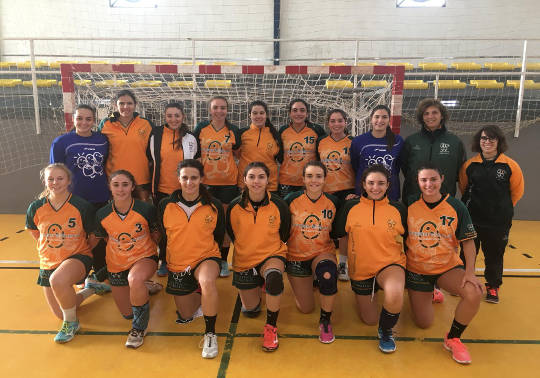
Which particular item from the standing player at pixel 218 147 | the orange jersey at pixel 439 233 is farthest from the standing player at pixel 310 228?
the standing player at pixel 218 147

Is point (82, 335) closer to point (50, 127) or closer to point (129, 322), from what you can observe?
point (129, 322)

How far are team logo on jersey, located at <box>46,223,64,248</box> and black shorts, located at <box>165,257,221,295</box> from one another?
84 centimetres

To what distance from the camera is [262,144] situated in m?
3.39

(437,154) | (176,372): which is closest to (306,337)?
(176,372)

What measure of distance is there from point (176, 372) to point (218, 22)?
903 centimetres

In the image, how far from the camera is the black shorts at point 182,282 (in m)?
2.55

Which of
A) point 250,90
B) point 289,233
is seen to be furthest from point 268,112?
point 250,90

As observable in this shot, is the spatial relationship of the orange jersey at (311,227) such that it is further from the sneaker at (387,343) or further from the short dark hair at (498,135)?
the short dark hair at (498,135)

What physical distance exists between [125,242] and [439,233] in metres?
2.26

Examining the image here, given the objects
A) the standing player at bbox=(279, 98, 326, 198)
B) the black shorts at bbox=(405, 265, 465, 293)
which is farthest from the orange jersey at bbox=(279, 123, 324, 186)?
the black shorts at bbox=(405, 265, 465, 293)

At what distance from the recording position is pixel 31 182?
18.7 ft

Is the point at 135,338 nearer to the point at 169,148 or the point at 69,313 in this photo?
the point at 69,313

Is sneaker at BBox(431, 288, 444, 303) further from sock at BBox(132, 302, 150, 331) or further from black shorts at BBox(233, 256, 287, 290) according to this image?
sock at BBox(132, 302, 150, 331)

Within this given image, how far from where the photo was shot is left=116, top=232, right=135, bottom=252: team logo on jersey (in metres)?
2.56
